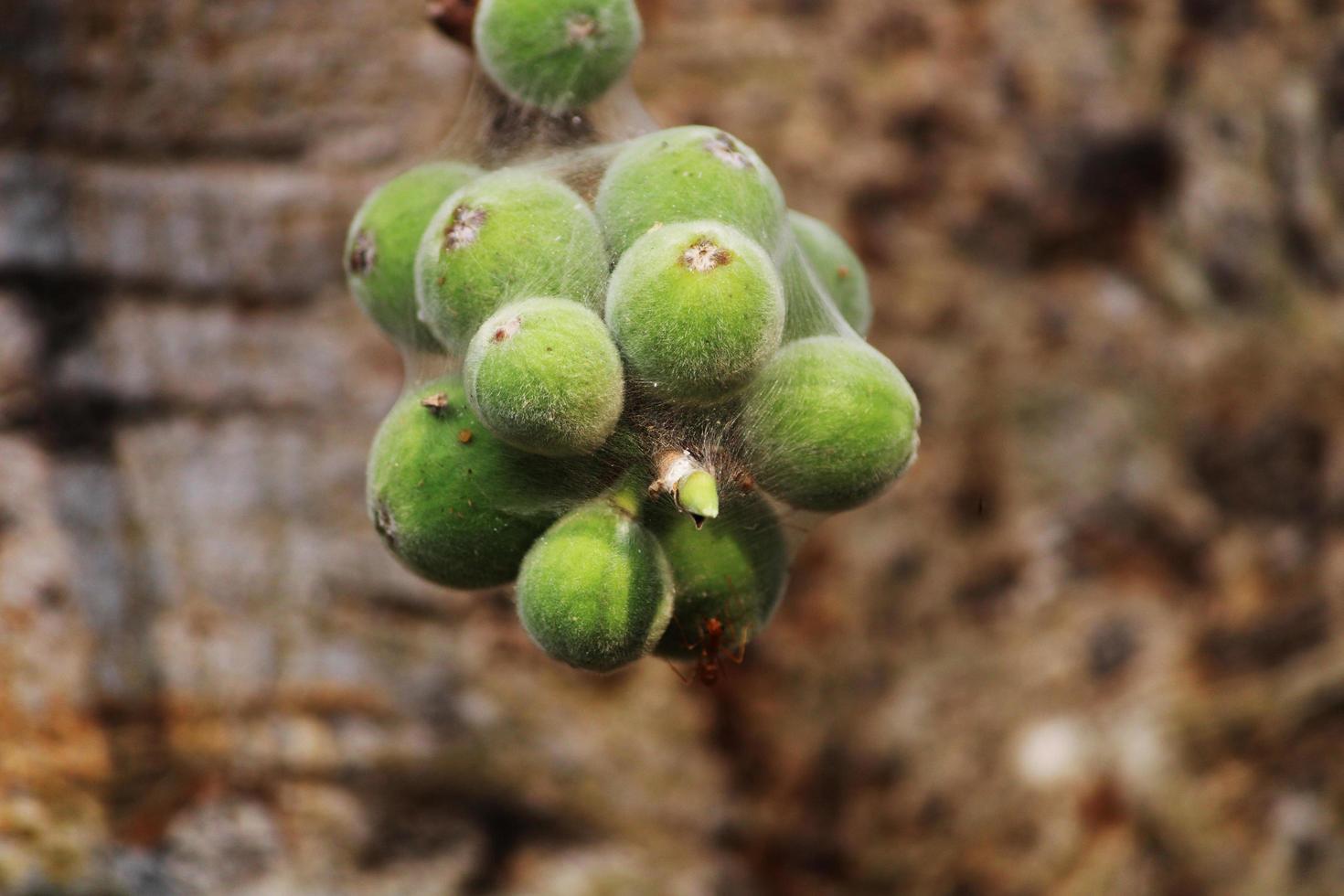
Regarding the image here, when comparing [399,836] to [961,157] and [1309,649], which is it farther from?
[1309,649]

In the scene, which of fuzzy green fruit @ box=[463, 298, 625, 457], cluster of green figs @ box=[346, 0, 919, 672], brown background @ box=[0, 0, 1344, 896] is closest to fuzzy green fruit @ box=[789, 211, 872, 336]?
cluster of green figs @ box=[346, 0, 919, 672]

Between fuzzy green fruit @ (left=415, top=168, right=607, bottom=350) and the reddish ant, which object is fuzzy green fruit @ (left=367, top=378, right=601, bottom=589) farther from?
the reddish ant

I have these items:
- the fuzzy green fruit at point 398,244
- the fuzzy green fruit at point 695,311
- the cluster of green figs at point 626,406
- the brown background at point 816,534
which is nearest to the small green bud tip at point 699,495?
the cluster of green figs at point 626,406

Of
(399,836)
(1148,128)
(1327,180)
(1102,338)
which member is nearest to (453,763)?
(399,836)

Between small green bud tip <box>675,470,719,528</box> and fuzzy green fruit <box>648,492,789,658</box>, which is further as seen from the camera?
fuzzy green fruit <box>648,492,789,658</box>

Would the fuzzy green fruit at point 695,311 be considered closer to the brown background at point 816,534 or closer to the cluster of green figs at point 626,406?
the cluster of green figs at point 626,406

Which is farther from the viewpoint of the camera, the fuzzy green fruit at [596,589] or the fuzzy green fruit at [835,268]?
the fuzzy green fruit at [835,268]
